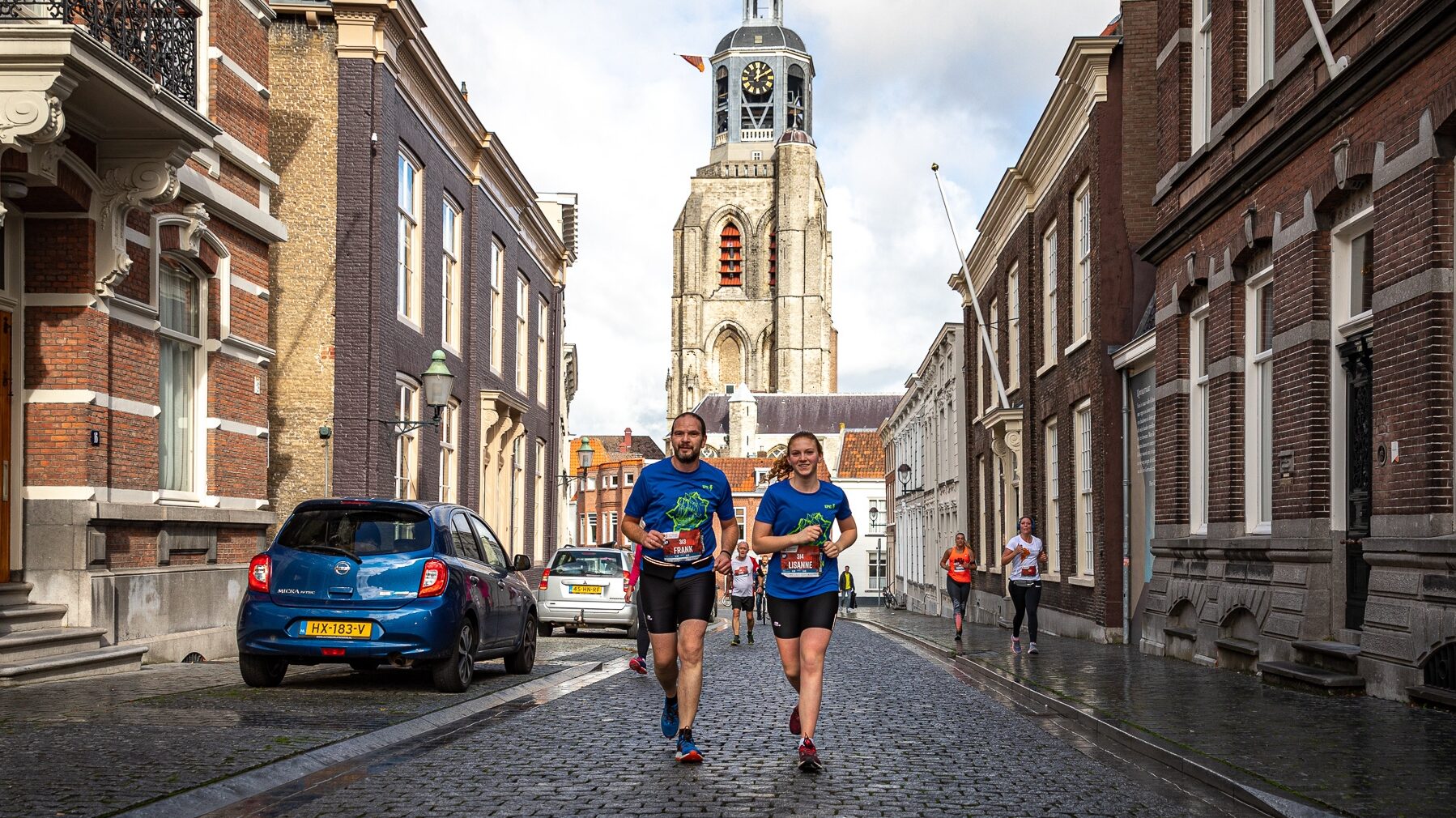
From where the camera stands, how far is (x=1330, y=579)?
508 inches

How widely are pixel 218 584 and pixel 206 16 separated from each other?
6154mm

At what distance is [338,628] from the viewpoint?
11633mm

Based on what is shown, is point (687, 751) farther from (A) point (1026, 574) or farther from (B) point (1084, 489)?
(B) point (1084, 489)

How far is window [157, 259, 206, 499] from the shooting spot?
1569 centimetres

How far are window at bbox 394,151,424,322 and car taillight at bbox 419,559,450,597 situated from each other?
13237mm

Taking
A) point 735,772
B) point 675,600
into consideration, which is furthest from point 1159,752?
point 675,600

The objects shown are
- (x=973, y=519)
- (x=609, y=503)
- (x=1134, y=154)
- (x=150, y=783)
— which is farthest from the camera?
(x=609, y=503)

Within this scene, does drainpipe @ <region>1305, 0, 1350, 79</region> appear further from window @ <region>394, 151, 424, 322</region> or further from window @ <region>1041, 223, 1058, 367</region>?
window @ <region>394, 151, 424, 322</region>

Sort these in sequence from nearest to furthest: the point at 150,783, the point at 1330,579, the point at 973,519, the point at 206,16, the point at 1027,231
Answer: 1. the point at 150,783
2. the point at 1330,579
3. the point at 206,16
4. the point at 1027,231
5. the point at 973,519

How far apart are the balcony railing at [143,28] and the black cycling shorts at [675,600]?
688 centimetres

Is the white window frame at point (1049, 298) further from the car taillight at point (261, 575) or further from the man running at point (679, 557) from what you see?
the man running at point (679, 557)

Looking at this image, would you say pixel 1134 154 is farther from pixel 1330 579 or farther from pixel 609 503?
pixel 609 503

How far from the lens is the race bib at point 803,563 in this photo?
8.36m

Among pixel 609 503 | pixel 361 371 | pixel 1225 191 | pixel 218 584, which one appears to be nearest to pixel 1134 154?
pixel 1225 191
